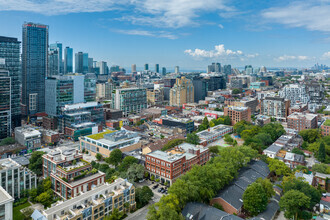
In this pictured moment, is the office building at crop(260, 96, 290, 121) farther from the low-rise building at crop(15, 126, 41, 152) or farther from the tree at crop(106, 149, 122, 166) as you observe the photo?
the low-rise building at crop(15, 126, 41, 152)

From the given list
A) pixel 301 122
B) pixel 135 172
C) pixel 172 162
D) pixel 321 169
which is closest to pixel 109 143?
pixel 135 172

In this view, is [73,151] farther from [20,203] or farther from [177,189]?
[177,189]

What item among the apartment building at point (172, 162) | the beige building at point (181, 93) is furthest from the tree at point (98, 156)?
the beige building at point (181, 93)

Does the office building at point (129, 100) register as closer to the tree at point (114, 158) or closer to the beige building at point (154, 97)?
the beige building at point (154, 97)

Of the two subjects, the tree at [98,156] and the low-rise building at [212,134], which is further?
the low-rise building at [212,134]

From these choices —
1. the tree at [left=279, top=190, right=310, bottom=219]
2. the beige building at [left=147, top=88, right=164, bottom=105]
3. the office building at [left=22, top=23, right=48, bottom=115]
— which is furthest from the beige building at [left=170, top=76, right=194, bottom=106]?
the tree at [left=279, top=190, right=310, bottom=219]

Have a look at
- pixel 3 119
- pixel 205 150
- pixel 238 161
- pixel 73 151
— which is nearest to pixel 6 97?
pixel 3 119

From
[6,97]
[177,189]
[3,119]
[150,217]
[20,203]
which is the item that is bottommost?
[20,203]
